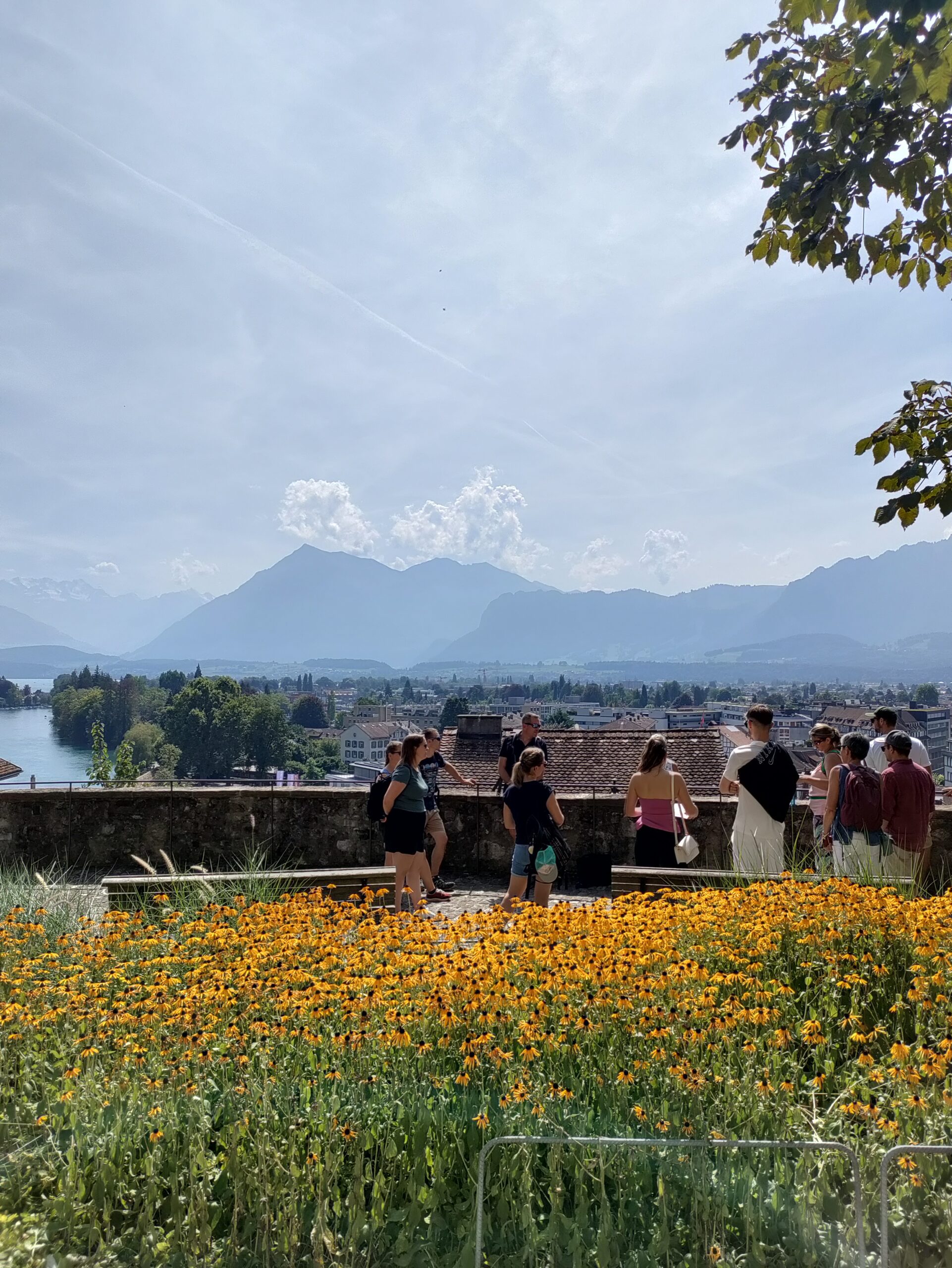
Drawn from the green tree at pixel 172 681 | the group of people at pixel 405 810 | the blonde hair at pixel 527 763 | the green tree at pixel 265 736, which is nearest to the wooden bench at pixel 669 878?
the blonde hair at pixel 527 763

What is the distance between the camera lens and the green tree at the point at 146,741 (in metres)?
108

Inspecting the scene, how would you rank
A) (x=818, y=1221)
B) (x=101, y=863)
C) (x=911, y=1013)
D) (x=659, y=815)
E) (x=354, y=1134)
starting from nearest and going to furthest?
(x=818, y=1221)
(x=354, y=1134)
(x=911, y=1013)
(x=659, y=815)
(x=101, y=863)

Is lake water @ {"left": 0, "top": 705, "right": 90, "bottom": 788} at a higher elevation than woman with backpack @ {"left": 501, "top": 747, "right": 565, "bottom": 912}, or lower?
lower

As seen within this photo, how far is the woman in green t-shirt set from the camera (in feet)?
24.3

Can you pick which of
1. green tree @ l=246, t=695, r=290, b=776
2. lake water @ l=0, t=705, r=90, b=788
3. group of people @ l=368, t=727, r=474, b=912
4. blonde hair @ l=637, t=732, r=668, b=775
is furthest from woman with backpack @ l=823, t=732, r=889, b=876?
green tree @ l=246, t=695, r=290, b=776

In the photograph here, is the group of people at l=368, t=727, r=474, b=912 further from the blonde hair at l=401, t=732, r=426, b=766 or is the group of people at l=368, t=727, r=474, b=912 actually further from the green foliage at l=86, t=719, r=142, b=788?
the green foliage at l=86, t=719, r=142, b=788

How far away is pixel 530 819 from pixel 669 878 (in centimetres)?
116

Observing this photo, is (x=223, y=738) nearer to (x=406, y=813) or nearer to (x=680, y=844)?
(x=406, y=813)

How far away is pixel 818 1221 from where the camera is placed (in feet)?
8.25

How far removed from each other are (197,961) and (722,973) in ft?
8.77

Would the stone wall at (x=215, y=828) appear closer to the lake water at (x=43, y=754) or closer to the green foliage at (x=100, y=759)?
the green foliage at (x=100, y=759)

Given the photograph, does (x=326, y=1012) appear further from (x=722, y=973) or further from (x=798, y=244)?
(x=798, y=244)

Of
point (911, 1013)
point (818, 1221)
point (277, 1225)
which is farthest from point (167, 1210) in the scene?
point (911, 1013)

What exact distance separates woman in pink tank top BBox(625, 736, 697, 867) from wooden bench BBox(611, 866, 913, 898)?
135 mm
